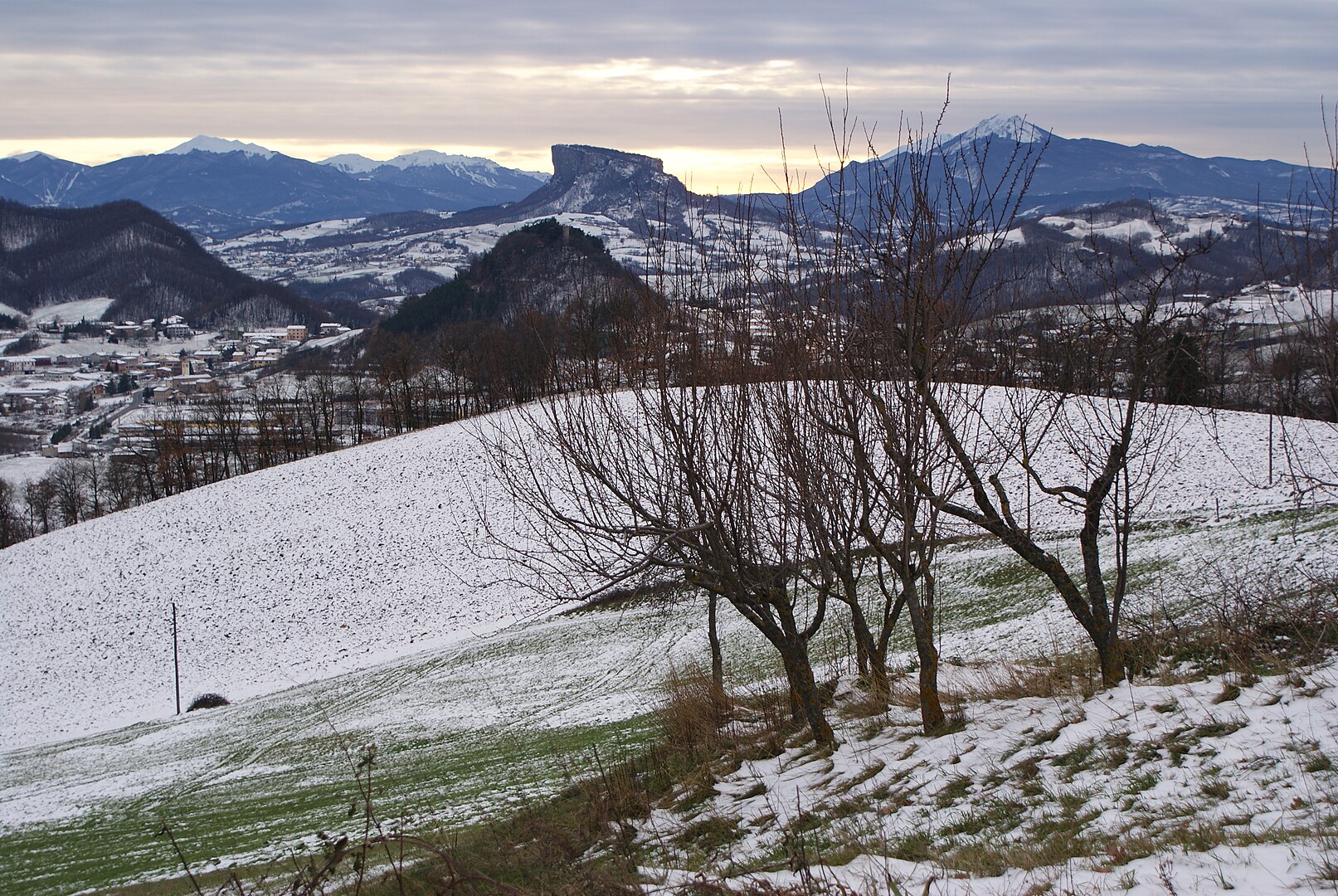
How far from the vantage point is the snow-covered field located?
1130 centimetres

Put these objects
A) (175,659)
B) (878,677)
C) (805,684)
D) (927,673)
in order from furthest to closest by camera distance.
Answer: (175,659) < (878,677) < (805,684) < (927,673)

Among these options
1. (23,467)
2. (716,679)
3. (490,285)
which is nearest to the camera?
(716,679)

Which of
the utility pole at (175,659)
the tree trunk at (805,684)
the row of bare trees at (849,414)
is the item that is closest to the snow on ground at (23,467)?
the utility pole at (175,659)

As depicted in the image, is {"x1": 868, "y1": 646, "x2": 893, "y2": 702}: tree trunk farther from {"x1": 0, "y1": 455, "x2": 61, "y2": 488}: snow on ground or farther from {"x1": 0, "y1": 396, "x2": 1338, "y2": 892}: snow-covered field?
{"x1": 0, "y1": 455, "x2": 61, "y2": 488}: snow on ground

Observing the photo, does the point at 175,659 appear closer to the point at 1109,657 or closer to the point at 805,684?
the point at 805,684

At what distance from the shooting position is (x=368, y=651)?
27.0m

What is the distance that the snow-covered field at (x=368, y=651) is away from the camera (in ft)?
37.1

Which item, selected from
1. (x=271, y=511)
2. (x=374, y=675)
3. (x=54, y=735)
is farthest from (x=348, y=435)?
(x=374, y=675)

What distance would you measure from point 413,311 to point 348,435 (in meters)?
44.1

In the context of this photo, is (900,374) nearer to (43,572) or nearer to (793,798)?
(793,798)

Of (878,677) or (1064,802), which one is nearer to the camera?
(1064,802)

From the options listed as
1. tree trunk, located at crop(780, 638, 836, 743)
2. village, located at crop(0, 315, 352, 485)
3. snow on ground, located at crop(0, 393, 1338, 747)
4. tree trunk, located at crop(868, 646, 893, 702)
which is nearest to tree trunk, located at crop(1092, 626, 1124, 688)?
tree trunk, located at crop(868, 646, 893, 702)

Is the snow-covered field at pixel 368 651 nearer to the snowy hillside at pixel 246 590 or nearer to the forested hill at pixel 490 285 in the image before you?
the snowy hillside at pixel 246 590

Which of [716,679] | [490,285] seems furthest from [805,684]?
[490,285]
